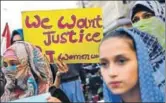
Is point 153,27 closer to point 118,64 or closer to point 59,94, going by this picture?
point 118,64

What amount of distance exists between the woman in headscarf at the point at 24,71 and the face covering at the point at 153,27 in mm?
340

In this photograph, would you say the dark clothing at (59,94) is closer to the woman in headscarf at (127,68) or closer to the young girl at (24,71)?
the young girl at (24,71)

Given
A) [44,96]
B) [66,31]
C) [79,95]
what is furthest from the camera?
[79,95]

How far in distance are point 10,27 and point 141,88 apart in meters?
0.41

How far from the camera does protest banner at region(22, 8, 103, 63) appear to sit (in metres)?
1.09

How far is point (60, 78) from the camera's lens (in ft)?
3.49

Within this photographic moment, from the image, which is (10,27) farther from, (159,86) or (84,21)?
(159,86)

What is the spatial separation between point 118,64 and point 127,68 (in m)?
0.03

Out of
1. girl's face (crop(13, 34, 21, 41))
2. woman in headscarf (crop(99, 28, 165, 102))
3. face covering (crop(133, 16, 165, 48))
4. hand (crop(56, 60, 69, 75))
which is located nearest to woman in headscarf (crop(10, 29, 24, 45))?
girl's face (crop(13, 34, 21, 41))

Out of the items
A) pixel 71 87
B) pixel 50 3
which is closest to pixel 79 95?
pixel 71 87

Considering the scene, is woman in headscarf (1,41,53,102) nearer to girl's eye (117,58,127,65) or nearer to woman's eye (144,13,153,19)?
girl's eye (117,58,127,65)

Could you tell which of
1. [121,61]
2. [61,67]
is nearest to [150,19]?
[121,61]

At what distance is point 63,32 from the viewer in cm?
111

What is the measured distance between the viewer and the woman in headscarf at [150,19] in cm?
121
